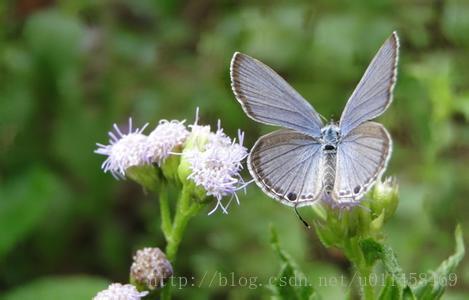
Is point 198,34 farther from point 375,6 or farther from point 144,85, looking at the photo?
point 375,6

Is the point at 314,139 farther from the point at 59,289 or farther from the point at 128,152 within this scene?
the point at 59,289

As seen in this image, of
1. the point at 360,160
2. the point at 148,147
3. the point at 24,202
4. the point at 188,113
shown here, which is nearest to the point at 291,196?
the point at 360,160

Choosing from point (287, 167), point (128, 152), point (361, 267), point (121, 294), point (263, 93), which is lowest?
point (121, 294)

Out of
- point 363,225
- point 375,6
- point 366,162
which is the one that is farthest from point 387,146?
point 375,6

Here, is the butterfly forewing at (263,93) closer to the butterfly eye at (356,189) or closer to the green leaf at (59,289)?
the butterfly eye at (356,189)

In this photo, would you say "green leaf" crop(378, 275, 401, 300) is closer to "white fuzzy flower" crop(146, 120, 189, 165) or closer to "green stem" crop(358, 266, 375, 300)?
"green stem" crop(358, 266, 375, 300)

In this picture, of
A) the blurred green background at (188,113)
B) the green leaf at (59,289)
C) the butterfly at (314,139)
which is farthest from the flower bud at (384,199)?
the green leaf at (59,289)
